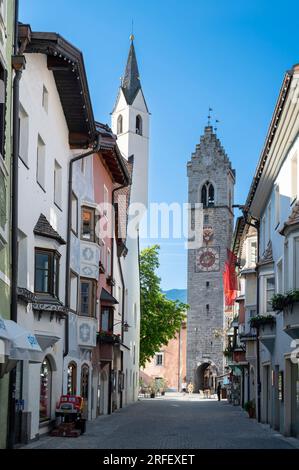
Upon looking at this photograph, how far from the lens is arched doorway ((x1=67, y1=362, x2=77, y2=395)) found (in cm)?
2860

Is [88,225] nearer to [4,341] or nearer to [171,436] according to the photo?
[171,436]

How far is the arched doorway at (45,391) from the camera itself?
24.0 m

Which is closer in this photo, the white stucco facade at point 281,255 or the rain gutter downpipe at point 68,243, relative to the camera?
the white stucco facade at point 281,255

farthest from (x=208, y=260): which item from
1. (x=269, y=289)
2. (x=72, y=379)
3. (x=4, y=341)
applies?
(x=4, y=341)

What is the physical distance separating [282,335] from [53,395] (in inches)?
286

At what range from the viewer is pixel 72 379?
29.4m

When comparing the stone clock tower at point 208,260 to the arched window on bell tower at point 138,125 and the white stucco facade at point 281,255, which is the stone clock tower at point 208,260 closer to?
the arched window on bell tower at point 138,125

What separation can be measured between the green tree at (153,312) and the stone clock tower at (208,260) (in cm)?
2697

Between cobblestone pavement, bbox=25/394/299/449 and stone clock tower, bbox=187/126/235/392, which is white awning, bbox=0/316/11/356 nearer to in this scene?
cobblestone pavement, bbox=25/394/299/449

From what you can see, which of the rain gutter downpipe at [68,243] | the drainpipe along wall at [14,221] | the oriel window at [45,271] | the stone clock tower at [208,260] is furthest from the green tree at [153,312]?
the drainpipe along wall at [14,221]

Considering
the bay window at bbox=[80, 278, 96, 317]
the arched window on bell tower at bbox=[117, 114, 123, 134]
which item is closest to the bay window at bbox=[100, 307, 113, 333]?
the bay window at bbox=[80, 278, 96, 317]

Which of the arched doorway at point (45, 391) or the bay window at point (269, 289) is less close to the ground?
the bay window at point (269, 289)

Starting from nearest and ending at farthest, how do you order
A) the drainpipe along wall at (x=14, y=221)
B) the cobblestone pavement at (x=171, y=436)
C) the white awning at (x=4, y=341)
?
1. the white awning at (x=4, y=341)
2. the drainpipe along wall at (x=14, y=221)
3. the cobblestone pavement at (x=171, y=436)

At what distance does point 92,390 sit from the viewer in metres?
34.2
